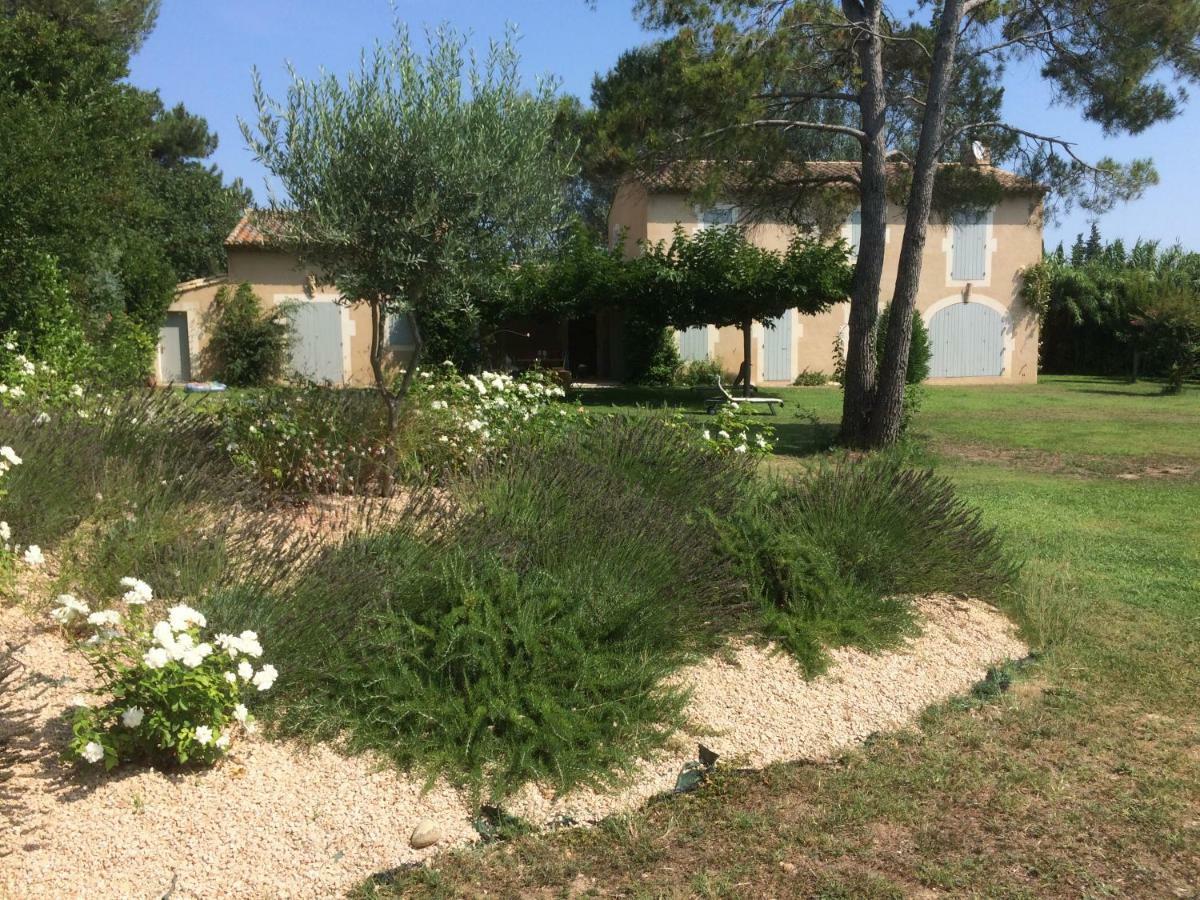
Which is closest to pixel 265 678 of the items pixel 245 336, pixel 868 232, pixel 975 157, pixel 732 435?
pixel 732 435

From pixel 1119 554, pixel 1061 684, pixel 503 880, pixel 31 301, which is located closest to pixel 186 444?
pixel 503 880

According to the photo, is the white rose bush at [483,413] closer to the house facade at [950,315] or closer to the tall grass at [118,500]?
the tall grass at [118,500]

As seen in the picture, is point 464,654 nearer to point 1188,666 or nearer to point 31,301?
point 1188,666

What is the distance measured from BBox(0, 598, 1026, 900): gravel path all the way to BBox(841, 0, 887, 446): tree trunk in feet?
30.4

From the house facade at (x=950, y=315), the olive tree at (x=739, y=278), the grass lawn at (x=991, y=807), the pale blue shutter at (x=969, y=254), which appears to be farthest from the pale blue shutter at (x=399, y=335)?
the grass lawn at (x=991, y=807)

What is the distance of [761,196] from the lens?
14.0 metres

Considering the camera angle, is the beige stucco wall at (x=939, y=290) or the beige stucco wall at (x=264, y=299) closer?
the beige stucco wall at (x=264, y=299)

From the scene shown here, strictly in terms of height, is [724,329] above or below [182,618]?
above

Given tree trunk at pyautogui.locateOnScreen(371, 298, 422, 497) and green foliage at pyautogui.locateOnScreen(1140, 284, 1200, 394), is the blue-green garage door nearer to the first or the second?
green foliage at pyautogui.locateOnScreen(1140, 284, 1200, 394)

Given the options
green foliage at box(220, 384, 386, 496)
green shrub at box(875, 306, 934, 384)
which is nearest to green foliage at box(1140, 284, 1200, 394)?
green shrub at box(875, 306, 934, 384)

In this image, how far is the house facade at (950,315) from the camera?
26.5 m

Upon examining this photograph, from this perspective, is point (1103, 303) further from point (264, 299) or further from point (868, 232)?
point (264, 299)

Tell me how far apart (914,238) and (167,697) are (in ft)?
36.1

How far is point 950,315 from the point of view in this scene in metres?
27.8
